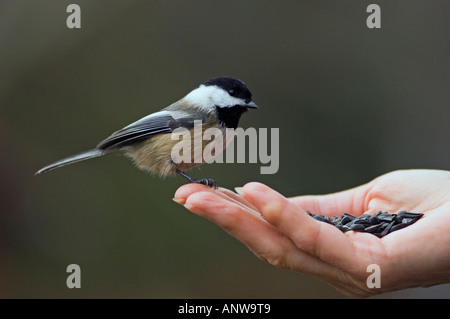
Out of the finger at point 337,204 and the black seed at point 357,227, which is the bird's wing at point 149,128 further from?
the black seed at point 357,227

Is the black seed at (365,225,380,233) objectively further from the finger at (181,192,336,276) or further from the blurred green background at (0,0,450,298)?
the blurred green background at (0,0,450,298)

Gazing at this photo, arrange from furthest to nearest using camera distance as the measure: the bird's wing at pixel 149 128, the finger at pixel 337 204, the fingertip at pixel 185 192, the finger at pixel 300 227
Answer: the finger at pixel 337 204 < the bird's wing at pixel 149 128 < the fingertip at pixel 185 192 < the finger at pixel 300 227

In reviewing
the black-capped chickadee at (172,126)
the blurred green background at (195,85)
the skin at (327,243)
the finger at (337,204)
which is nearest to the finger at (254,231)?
the skin at (327,243)

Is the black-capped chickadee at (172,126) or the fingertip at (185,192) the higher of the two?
the black-capped chickadee at (172,126)

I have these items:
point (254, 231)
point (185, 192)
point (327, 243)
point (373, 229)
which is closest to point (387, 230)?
point (373, 229)

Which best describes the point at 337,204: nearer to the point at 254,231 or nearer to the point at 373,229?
the point at 373,229

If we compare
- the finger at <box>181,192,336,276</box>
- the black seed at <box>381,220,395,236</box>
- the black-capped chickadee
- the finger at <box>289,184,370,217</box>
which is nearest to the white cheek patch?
the black-capped chickadee

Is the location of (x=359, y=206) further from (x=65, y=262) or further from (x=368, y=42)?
(x=65, y=262)
